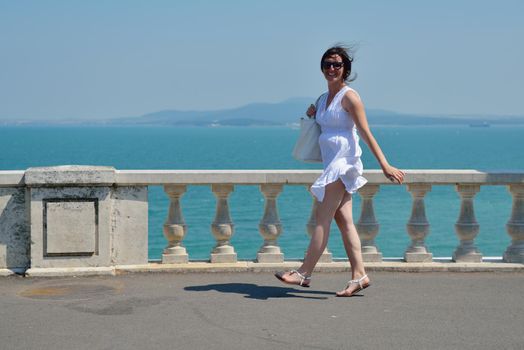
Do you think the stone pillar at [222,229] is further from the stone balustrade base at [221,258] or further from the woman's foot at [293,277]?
the woman's foot at [293,277]

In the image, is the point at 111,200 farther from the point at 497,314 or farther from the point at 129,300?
the point at 497,314

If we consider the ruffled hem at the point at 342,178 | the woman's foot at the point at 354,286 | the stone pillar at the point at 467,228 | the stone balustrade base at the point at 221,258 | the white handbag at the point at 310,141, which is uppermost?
the white handbag at the point at 310,141

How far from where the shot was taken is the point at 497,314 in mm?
7203

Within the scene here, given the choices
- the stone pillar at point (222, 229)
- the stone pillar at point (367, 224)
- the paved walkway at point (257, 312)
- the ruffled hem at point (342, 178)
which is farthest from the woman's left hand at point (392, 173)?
the stone pillar at point (222, 229)

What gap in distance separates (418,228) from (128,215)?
270 centimetres

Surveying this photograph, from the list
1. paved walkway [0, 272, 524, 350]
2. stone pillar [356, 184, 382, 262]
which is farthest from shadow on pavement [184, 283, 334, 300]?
stone pillar [356, 184, 382, 262]

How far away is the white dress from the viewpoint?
7793 mm

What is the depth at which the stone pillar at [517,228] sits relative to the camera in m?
9.13

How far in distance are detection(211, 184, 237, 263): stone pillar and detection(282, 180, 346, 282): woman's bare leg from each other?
1301 millimetres

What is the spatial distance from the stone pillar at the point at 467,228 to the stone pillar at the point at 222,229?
2.11m

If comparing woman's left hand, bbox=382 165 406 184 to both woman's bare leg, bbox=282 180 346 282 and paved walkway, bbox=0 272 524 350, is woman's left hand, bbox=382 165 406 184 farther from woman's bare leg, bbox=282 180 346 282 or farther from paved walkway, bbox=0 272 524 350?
paved walkway, bbox=0 272 524 350

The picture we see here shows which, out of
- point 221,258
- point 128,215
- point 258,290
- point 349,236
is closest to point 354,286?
point 349,236

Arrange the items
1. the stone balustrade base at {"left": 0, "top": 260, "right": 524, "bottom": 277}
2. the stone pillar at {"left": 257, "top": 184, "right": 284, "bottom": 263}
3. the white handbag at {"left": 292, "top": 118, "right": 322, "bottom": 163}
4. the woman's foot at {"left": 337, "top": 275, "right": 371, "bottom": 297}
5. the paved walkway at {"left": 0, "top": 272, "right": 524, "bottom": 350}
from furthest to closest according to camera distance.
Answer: the stone pillar at {"left": 257, "top": 184, "right": 284, "bottom": 263}, the stone balustrade base at {"left": 0, "top": 260, "right": 524, "bottom": 277}, the white handbag at {"left": 292, "top": 118, "right": 322, "bottom": 163}, the woman's foot at {"left": 337, "top": 275, "right": 371, "bottom": 297}, the paved walkway at {"left": 0, "top": 272, "right": 524, "bottom": 350}

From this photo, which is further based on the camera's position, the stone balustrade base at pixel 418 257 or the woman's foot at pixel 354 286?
the stone balustrade base at pixel 418 257
